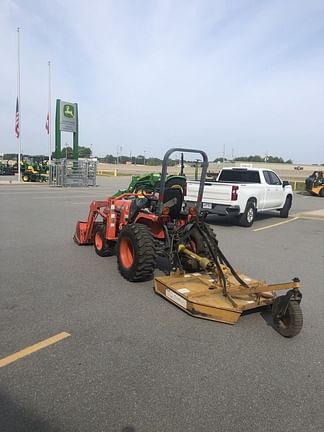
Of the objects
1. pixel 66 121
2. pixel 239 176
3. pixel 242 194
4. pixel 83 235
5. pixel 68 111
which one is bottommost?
pixel 83 235

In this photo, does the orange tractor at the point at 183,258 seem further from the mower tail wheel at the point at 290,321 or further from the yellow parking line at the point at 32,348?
the yellow parking line at the point at 32,348

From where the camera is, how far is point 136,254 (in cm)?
569

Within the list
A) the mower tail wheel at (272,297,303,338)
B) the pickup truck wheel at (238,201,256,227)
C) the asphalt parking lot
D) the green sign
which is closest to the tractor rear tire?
the asphalt parking lot

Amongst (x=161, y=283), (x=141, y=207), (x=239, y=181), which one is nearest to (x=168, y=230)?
(x=141, y=207)

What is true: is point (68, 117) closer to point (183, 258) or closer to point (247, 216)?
point (247, 216)

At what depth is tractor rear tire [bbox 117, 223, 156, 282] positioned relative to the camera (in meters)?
5.67

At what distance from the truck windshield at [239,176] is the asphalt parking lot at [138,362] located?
7.83 meters

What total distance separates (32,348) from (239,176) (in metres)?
11.6

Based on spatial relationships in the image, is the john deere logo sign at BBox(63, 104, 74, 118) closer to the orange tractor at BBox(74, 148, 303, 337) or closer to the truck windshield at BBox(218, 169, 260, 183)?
the truck windshield at BBox(218, 169, 260, 183)

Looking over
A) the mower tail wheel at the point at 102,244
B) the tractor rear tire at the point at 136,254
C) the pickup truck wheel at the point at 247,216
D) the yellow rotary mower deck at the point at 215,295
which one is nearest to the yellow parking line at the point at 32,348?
the yellow rotary mower deck at the point at 215,295

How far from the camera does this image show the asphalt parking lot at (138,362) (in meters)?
2.91

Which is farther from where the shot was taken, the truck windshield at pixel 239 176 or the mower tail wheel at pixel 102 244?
the truck windshield at pixel 239 176

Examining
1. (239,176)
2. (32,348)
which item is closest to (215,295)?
(32,348)

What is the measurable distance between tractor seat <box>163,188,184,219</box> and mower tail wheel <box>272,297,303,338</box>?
2.32m
